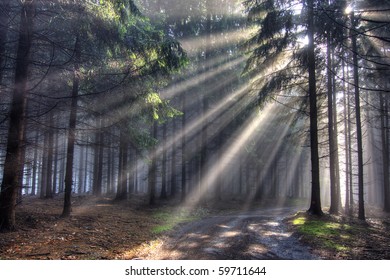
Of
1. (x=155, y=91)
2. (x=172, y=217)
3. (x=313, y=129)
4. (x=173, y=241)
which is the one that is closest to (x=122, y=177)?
(x=172, y=217)

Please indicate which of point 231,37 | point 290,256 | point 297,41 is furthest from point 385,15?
point 290,256

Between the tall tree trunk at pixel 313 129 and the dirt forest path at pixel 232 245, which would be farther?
the tall tree trunk at pixel 313 129

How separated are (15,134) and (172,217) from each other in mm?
9109

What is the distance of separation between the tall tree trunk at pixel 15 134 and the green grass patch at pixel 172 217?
490 centimetres

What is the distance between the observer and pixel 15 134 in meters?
8.05

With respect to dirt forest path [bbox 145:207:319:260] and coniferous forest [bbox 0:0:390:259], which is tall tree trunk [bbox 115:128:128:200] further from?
dirt forest path [bbox 145:207:319:260]

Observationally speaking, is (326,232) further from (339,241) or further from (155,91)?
(155,91)

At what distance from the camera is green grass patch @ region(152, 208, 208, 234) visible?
38.6 feet

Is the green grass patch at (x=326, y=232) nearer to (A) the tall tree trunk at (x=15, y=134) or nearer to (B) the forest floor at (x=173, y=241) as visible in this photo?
(B) the forest floor at (x=173, y=241)

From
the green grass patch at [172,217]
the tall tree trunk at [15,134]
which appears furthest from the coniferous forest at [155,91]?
the green grass patch at [172,217]

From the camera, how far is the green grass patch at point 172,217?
1177cm

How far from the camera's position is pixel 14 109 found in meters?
8.20
